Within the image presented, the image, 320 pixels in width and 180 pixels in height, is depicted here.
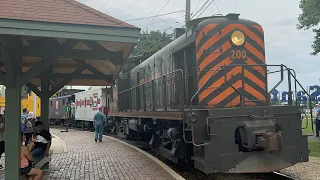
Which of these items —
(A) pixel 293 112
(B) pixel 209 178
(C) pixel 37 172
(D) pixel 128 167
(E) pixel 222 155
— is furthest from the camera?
(D) pixel 128 167

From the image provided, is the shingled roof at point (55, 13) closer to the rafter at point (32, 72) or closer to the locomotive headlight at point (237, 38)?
the rafter at point (32, 72)

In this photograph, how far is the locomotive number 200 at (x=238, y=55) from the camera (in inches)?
323

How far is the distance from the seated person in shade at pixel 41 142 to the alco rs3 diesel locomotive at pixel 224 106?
2.76 m

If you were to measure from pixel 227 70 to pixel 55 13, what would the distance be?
4167 mm

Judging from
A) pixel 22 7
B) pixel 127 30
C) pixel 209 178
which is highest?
pixel 22 7

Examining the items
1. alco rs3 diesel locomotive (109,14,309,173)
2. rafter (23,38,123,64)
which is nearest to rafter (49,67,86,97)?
alco rs3 diesel locomotive (109,14,309,173)

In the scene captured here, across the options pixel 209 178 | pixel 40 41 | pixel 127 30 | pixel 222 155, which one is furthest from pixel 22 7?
pixel 209 178

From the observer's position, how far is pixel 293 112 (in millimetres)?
7359

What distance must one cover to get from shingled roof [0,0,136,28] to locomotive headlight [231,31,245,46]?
3.62 metres

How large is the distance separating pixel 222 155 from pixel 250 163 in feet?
1.99

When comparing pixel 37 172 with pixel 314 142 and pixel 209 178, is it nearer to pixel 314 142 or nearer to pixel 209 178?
pixel 209 178

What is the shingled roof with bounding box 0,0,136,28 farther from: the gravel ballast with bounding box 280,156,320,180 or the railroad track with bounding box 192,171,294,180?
the gravel ballast with bounding box 280,156,320,180

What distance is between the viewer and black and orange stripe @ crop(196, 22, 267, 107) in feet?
26.3

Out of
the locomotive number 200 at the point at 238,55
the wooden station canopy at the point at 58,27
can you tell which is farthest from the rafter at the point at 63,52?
→ the locomotive number 200 at the point at 238,55
